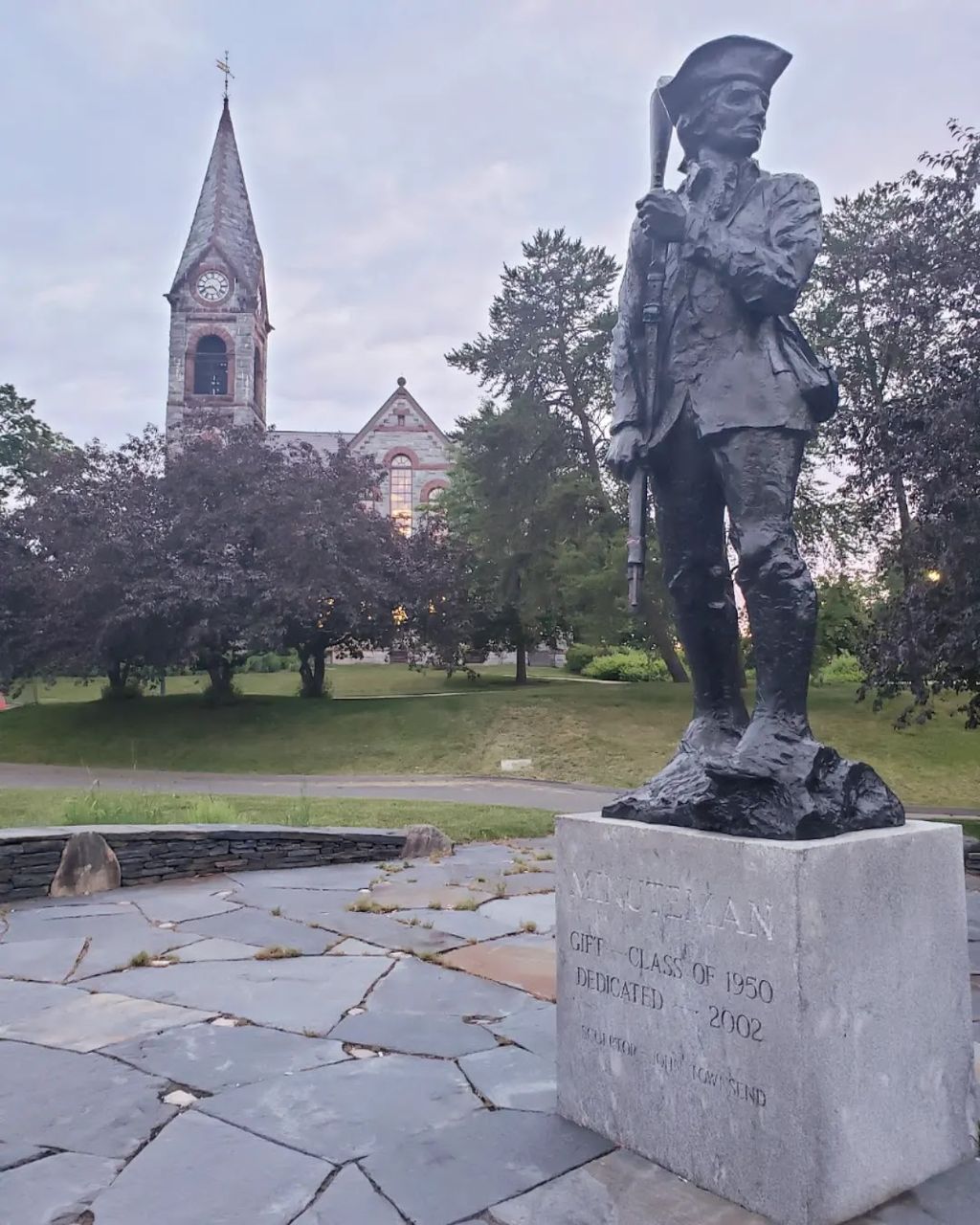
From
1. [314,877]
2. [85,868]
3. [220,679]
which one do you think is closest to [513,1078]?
[314,877]

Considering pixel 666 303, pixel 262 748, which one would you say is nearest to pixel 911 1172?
pixel 666 303

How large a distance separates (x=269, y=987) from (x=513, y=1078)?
4.81 ft

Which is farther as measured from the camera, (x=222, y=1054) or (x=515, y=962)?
(x=515, y=962)

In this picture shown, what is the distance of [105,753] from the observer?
70.5ft

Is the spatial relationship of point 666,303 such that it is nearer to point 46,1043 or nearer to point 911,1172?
point 911,1172

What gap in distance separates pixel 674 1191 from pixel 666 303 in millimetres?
2803

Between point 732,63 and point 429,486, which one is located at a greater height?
point 429,486

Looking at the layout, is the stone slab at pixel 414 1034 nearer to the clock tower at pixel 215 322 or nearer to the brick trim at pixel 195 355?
the clock tower at pixel 215 322

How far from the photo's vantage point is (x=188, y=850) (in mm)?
7289

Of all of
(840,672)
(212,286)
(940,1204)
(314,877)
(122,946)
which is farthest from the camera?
(212,286)

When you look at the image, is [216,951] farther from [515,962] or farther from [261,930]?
[515,962]

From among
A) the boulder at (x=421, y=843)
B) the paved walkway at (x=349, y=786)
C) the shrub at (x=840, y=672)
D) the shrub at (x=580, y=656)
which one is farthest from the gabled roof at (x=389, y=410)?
the boulder at (x=421, y=843)

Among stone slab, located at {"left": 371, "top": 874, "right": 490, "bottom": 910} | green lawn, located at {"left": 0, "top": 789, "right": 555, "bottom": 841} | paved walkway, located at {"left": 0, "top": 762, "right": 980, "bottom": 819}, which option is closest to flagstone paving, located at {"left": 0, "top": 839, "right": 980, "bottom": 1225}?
stone slab, located at {"left": 371, "top": 874, "right": 490, "bottom": 910}

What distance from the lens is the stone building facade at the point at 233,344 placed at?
52781 mm
